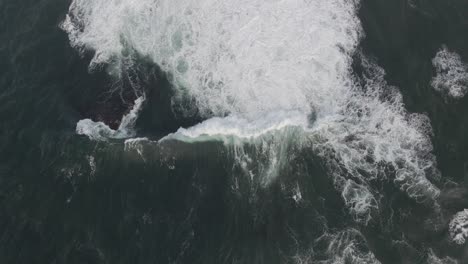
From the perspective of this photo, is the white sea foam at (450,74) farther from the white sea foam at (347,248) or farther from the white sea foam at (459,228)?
the white sea foam at (347,248)

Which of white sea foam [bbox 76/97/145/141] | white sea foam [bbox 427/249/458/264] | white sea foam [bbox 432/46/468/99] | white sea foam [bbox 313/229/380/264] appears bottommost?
white sea foam [bbox 76/97/145/141]

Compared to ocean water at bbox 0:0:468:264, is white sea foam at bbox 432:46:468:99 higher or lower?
higher

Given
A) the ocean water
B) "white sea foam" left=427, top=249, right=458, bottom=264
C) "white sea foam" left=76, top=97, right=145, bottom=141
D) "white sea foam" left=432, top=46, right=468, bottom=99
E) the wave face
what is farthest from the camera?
"white sea foam" left=76, top=97, right=145, bottom=141

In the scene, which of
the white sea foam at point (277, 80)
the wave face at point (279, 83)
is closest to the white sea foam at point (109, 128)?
the wave face at point (279, 83)

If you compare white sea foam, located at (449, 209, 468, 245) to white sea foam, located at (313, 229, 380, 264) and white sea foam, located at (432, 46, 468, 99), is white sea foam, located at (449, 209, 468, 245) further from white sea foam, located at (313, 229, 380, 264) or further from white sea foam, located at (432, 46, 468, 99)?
white sea foam, located at (432, 46, 468, 99)

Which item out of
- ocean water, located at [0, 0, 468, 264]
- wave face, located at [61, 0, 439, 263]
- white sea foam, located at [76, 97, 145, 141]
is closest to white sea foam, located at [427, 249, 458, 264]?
ocean water, located at [0, 0, 468, 264]


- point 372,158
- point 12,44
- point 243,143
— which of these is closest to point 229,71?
point 243,143
